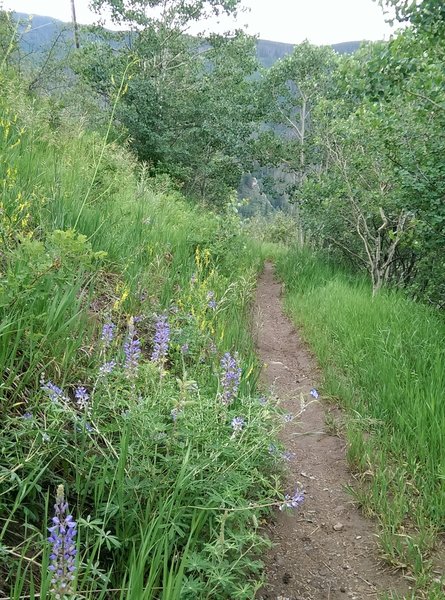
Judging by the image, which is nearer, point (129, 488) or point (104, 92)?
point (129, 488)

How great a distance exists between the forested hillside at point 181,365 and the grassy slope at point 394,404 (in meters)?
0.02

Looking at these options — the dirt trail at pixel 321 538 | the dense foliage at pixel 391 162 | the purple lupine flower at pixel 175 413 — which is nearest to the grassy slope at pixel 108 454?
the purple lupine flower at pixel 175 413

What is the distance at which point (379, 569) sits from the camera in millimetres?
2119

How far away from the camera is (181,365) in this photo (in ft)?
9.55

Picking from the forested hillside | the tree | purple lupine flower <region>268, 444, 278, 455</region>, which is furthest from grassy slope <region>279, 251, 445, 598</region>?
the tree

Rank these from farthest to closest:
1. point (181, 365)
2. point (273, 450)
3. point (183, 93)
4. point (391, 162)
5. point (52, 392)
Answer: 1. point (183, 93)
2. point (391, 162)
3. point (181, 365)
4. point (273, 450)
5. point (52, 392)

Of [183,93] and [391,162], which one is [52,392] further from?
[183,93]

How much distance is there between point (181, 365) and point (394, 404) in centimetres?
158

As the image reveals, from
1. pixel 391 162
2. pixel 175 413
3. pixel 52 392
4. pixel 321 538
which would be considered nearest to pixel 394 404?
pixel 321 538

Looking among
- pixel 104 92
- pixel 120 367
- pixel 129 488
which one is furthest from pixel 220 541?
pixel 104 92

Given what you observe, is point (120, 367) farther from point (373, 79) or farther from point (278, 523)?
point (373, 79)

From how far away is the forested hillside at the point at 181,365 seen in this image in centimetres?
156

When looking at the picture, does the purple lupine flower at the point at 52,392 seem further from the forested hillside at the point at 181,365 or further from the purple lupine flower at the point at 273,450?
the purple lupine flower at the point at 273,450

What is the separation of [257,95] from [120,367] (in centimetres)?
1855
